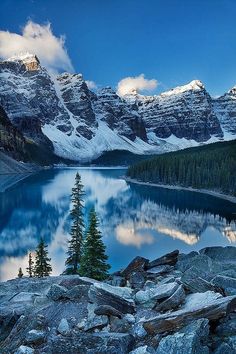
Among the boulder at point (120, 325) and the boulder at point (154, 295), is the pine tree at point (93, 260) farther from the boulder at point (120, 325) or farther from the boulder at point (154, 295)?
the boulder at point (120, 325)

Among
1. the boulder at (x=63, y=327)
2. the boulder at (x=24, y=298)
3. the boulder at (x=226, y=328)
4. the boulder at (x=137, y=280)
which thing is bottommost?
the boulder at (x=24, y=298)

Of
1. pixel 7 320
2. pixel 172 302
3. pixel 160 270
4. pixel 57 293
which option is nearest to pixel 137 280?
pixel 160 270

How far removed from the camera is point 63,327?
12836 millimetres

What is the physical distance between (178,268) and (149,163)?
6041 inches

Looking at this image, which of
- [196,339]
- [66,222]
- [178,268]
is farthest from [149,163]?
[196,339]

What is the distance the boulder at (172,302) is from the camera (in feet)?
44.7

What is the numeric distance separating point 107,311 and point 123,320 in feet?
2.12

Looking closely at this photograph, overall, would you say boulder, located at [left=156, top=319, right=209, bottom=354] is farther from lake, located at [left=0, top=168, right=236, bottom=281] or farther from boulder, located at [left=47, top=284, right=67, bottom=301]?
lake, located at [left=0, top=168, right=236, bottom=281]

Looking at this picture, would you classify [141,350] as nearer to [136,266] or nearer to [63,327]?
[63,327]

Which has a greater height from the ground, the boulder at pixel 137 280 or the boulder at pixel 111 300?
the boulder at pixel 111 300

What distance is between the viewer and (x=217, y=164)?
457 ft

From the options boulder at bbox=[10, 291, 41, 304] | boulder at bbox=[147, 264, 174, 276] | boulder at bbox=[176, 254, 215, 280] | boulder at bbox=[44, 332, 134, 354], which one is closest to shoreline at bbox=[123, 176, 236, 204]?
boulder at bbox=[176, 254, 215, 280]

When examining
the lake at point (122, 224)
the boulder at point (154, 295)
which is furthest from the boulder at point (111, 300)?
the lake at point (122, 224)

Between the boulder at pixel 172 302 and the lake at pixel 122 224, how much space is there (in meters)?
28.8
